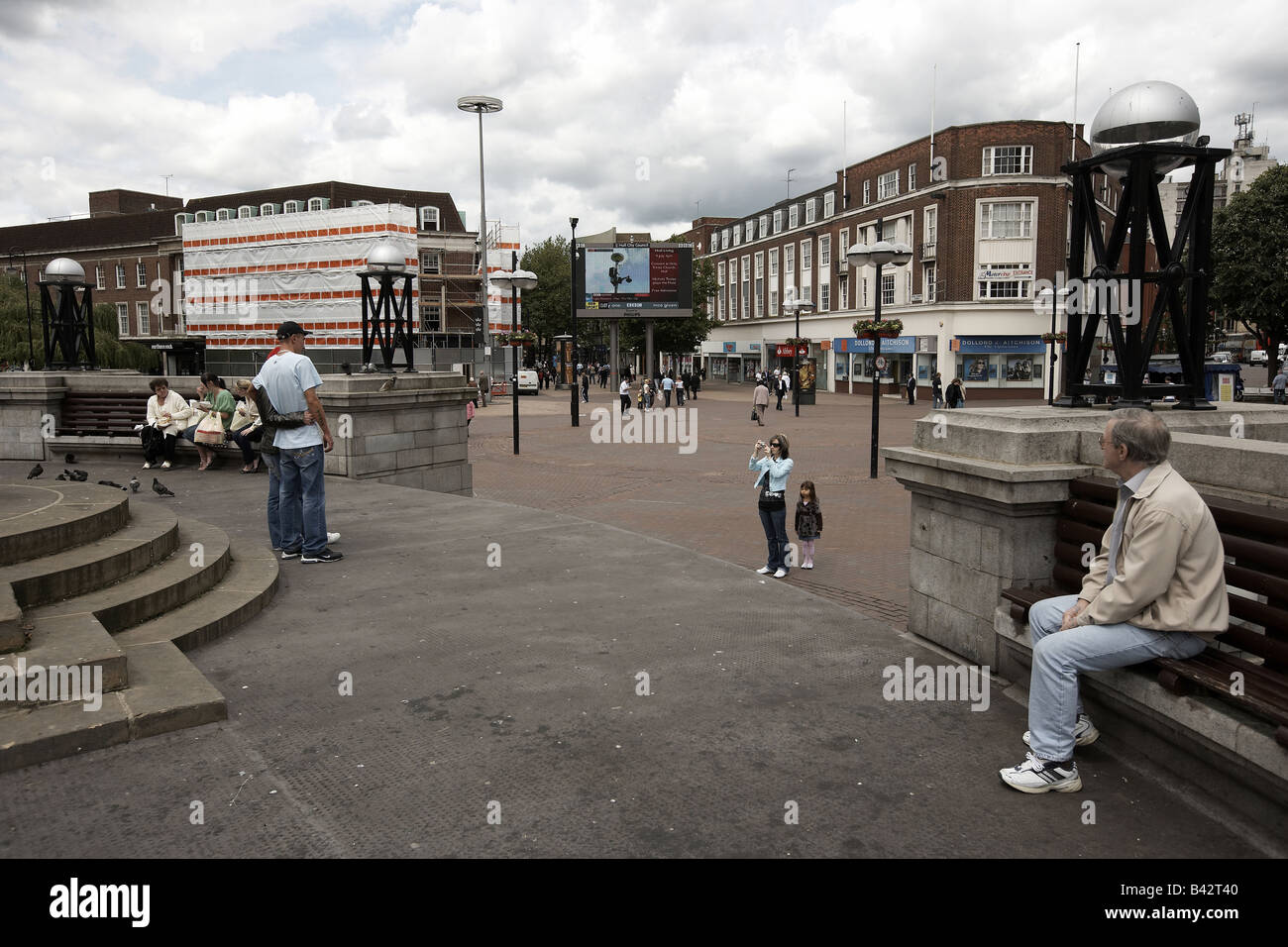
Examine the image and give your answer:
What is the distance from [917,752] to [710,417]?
103ft

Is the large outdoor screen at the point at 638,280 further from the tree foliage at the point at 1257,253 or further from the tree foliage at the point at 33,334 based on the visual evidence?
the tree foliage at the point at 1257,253

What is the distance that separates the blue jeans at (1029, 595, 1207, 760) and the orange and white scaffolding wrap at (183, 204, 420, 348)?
46294 millimetres

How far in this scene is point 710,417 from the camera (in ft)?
116

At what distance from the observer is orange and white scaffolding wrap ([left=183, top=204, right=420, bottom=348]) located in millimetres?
47812

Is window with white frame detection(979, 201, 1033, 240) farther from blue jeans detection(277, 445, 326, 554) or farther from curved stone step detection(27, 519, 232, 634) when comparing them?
curved stone step detection(27, 519, 232, 634)

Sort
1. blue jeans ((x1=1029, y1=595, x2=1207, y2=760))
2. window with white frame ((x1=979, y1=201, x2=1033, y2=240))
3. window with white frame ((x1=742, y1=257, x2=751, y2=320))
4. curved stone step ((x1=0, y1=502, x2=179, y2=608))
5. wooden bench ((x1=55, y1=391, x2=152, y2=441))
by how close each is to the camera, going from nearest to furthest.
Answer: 1. blue jeans ((x1=1029, y1=595, x2=1207, y2=760))
2. curved stone step ((x1=0, y1=502, x2=179, y2=608))
3. wooden bench ((x1=55, y1=391, x2=152, y2=441))
4. window with white frame ((x1=979, y1=201, x2=1033, y2=240))
5. window with white frame ((x1=742, y1=257, x2=751, y2=320))

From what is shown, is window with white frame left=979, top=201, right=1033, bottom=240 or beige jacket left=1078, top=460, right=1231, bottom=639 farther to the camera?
window with white frame left=979, top=201, right=1033, bottom=240

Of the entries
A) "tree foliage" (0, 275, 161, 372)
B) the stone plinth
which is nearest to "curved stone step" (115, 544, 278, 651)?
the stone plinth

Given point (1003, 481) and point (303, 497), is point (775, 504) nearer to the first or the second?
point (1003, 481)

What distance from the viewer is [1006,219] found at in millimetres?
47031

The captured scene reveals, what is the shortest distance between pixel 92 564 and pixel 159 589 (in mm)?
420

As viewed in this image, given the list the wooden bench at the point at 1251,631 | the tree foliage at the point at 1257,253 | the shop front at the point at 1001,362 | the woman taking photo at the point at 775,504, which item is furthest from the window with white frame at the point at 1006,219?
the wooden bench at the point at 1251,631

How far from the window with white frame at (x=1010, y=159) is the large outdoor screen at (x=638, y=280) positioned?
1708cm
